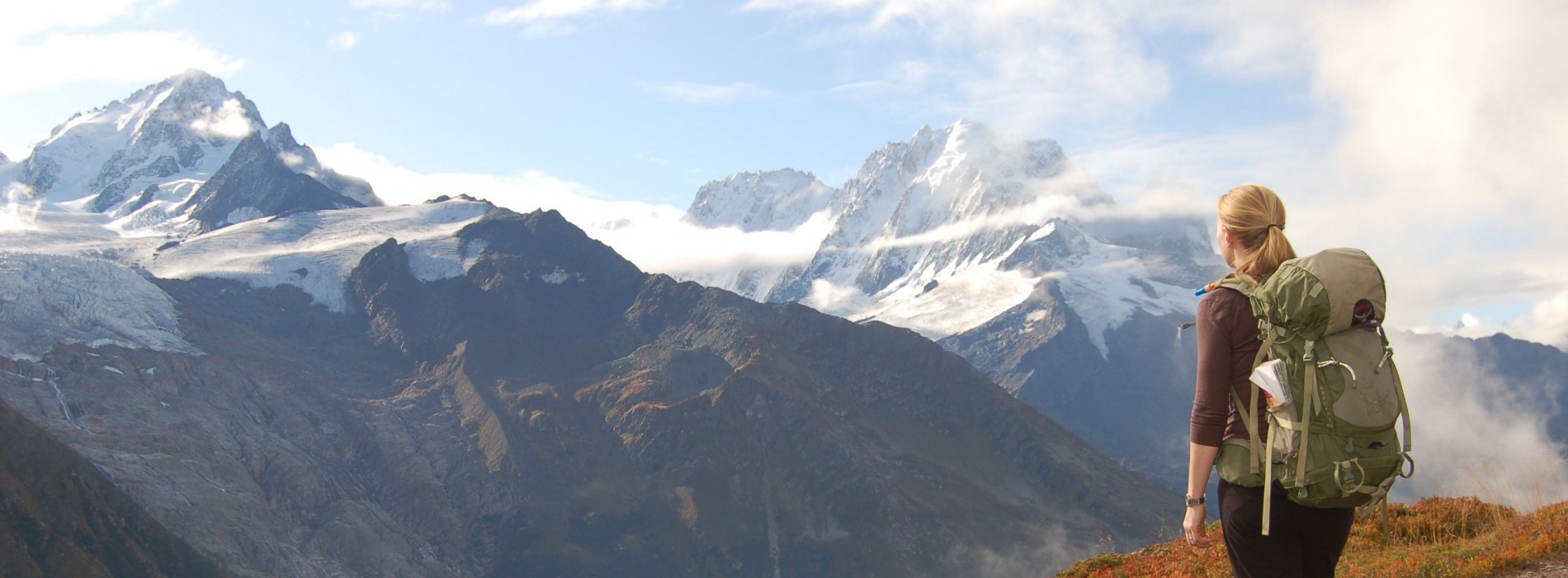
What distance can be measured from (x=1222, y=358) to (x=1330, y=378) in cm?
75

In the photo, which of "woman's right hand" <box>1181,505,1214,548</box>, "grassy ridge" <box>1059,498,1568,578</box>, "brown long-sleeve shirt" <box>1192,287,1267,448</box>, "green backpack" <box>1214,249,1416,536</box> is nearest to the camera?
"green backpack" <box>1214,249,1416,536</box>

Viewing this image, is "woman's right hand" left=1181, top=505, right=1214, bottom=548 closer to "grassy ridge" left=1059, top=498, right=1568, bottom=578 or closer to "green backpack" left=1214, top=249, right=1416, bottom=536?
"green backpack" left=1214, top=249, right=1416, bottom=536

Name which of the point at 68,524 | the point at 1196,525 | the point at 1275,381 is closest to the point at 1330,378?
the point at 1275,381

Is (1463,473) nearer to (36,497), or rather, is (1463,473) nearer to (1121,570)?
(1121,570)

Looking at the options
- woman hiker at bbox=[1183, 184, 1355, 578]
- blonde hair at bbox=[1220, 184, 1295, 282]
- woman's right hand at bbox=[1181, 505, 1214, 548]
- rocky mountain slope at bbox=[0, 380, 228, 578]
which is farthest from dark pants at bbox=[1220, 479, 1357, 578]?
rocky mountain slope at bbox=[0, 380, 228, 578]

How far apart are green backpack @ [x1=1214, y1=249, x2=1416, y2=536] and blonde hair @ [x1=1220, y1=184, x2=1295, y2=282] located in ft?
1.70

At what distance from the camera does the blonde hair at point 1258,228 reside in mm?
8695

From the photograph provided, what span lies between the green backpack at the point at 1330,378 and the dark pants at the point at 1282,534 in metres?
0.35

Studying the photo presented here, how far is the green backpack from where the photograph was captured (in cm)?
798

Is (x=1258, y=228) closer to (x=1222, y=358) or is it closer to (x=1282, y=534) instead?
(x=1222, y=358)

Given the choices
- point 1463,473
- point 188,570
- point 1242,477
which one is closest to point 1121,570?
point 1463,473

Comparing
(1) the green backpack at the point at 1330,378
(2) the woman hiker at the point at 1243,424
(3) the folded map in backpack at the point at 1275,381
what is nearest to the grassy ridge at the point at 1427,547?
(2) the woman hiker at the point at 1243,424

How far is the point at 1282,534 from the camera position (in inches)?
341

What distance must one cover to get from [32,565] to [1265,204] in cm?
14154
